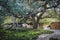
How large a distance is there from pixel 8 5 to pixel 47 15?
829 cm

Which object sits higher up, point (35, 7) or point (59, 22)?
point (35, 7)

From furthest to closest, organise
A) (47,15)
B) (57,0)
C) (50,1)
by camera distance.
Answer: (47,15), (57,0), (50,1)

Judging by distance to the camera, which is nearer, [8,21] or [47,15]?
[8,21]

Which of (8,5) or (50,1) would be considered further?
(50,1)

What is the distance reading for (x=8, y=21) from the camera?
10.3 m

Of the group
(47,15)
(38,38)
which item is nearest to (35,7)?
(38,38)

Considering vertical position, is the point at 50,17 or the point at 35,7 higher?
the point at 35,7

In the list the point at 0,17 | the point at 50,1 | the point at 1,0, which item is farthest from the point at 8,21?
the point at 1,0

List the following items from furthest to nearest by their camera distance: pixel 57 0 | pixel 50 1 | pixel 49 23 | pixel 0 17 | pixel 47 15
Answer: pixel 49 23, pixel 47 15, pixel 57 0, pixel 50 1, pixel 0 17

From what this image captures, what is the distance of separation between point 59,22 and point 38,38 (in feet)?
19.9

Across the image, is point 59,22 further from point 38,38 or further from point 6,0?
point 6,0

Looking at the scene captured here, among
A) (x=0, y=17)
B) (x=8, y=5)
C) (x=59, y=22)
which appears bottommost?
(x=59, y=22)

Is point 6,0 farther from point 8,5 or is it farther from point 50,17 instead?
point 50,17

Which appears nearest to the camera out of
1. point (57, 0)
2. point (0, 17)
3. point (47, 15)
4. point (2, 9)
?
point (2, 9)
